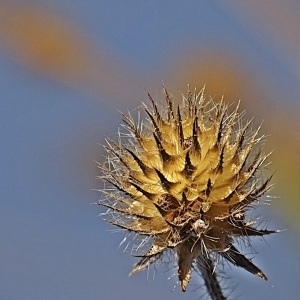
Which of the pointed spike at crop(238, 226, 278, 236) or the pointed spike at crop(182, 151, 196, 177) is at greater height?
the pointed spike at crop(182, 151, 196, 177)

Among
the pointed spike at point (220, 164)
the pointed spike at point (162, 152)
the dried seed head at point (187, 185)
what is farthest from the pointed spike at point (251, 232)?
the pointed spike at point (162, 152)

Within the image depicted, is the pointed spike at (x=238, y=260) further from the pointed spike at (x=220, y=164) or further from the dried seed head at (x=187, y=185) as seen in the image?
the pointed spike at (x=220, y=164)

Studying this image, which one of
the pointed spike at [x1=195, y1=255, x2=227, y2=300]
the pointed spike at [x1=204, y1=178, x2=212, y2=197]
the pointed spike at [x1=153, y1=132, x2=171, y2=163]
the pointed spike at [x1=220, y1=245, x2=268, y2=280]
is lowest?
the pointed spike at [x1=220, y1=245, x2=268, y2=280]

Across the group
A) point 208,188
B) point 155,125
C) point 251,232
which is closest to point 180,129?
point 155,125

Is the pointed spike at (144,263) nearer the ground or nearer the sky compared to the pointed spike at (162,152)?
nearer the ground

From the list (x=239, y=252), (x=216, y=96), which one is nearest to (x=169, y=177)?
(x=239, y=252)

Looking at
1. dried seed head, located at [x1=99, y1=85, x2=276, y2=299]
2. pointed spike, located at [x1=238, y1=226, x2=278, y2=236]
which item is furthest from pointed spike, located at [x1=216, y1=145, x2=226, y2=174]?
pointed spike, located at [x1=238, y1=226, x2=278, y2=236]

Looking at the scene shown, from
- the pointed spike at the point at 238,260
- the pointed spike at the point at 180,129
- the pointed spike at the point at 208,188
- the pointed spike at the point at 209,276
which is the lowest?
the pointed spike at the point at 238,260

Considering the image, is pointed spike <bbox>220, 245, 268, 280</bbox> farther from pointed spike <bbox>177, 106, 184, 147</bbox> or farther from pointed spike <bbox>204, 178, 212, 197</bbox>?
pointed spike <bbox>177, 106, 184, 147</bbox>
